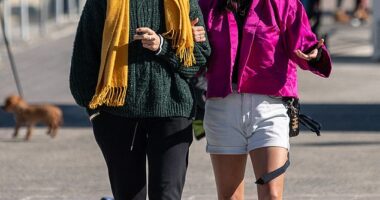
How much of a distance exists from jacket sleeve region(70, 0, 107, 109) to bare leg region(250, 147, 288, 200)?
85 cm

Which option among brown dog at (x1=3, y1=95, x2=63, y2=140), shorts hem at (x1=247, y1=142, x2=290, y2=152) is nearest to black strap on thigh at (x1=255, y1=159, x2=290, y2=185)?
shorts hem at (x1=247, y1=142, x2=290, y2=152)

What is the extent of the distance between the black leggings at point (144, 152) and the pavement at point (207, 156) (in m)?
2.84

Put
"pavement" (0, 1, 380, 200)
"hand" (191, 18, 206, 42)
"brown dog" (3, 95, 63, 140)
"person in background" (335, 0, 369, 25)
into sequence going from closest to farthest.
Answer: "hand" (191, 18, 206, 42), "pavement" (0, 1, 380, 200), "brown dog" (3, 95, 63, 140), "person in background" (335, 0, 369, 25)

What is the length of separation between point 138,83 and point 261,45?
0.63 metres

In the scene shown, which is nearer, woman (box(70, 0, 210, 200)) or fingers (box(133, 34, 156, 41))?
fingers (box(133, 34, 156, 41))

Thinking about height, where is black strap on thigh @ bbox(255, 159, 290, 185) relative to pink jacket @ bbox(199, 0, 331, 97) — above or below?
below

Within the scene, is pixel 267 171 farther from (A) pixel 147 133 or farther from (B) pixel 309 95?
(B) pixel 309 95

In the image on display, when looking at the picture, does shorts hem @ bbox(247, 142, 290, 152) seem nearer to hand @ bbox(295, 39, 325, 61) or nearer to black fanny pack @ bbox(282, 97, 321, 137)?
black fanny pack @ bbox(282, 97, 321, 137)

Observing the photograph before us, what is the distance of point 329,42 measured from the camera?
22.2 meters

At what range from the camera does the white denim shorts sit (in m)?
5.46

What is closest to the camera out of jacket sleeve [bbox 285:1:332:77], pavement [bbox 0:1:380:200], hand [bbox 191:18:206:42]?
hand [bbox 191:18:206:42]

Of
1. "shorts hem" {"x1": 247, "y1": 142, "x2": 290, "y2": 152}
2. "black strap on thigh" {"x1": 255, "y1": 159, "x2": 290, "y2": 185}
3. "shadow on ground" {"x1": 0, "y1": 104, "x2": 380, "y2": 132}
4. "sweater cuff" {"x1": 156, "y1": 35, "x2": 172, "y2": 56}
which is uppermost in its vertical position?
"sweater cuff" {"x1": 156, "y1": 35, "x2": 172, "y2": 56}

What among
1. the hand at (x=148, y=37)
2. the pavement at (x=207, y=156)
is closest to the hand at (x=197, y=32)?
the hand at (x=148, y=37)

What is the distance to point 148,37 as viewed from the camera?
16.8ft
